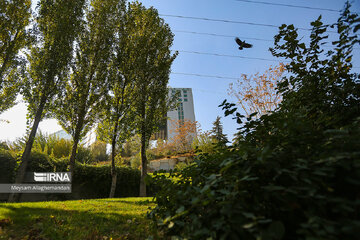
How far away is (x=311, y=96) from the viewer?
5.92 ft

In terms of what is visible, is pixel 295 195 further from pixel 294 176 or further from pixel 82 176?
pixel 82 176

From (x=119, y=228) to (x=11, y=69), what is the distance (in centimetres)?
873

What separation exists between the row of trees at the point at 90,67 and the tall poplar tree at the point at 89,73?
0.11 ft

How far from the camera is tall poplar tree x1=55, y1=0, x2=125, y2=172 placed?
6957 millimetres

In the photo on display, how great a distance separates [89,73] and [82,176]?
448 centimetres

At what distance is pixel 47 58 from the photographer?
648 cm

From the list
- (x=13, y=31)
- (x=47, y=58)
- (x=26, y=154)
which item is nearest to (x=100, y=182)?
(x=26, y=154)

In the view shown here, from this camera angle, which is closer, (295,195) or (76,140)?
(295,195)

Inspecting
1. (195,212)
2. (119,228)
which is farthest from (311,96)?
(119,228)

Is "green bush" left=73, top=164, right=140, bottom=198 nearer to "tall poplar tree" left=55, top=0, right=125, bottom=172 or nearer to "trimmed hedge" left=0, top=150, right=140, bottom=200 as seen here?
"trimmed hedge" left=0, top=150, right=140, bottom=200

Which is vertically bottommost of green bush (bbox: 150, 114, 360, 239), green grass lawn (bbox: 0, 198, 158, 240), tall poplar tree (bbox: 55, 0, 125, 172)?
green grass lawn (bbox: 0, 198, 158, 240)

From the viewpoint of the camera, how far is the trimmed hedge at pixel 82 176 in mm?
6707

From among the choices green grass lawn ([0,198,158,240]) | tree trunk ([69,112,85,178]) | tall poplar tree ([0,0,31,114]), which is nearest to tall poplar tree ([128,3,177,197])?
tree trunk ([69,112,85,178])

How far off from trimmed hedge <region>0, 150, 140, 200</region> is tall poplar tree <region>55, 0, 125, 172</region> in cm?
97
